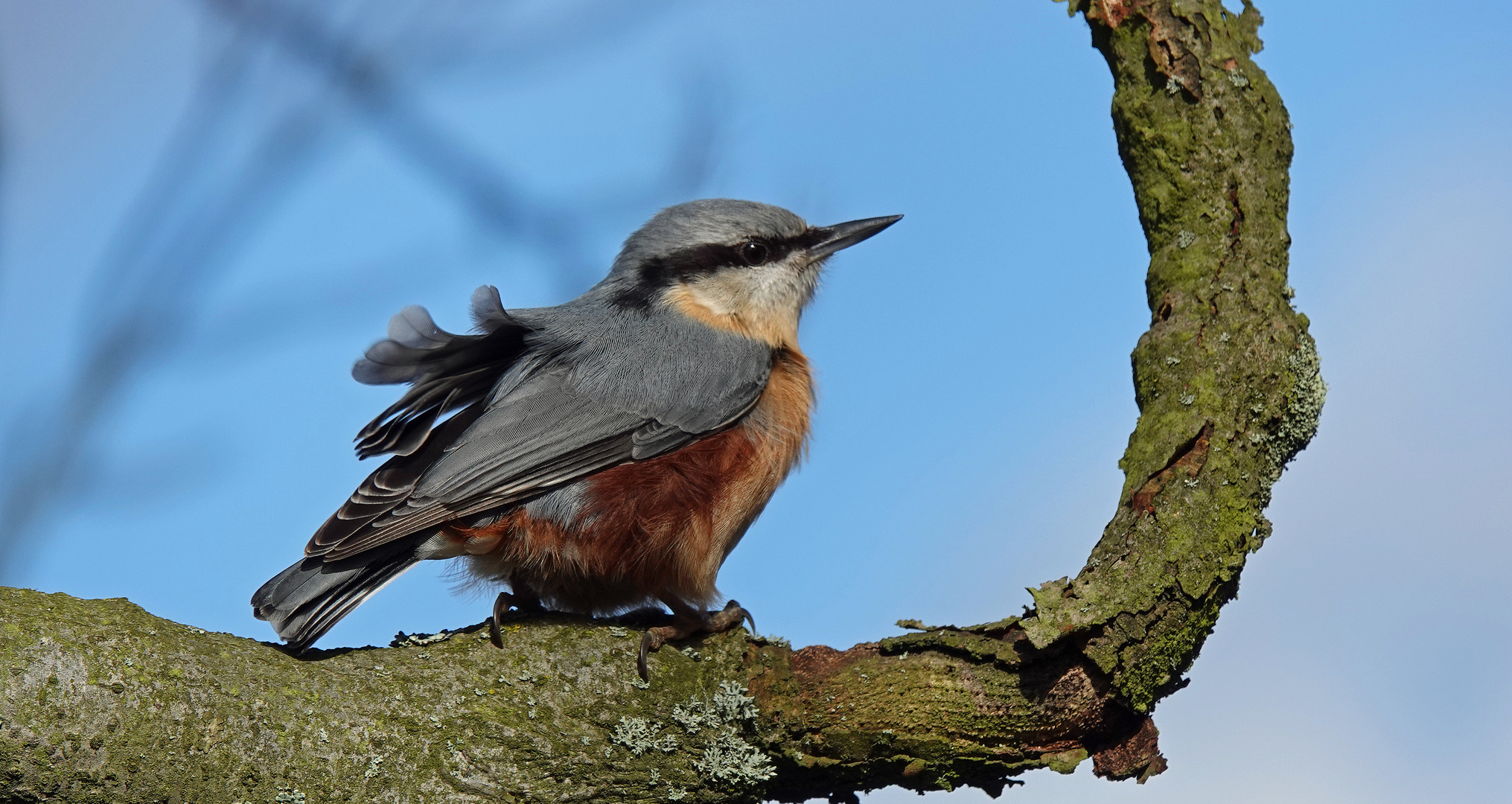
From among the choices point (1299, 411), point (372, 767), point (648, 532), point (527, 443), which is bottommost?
point (372, 767)

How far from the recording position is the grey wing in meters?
2.96

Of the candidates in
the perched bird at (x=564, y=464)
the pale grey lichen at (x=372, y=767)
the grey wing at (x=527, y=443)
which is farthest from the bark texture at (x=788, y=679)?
the grey wing at (x=527, y=443)

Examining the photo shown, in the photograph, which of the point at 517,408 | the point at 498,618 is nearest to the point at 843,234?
the point at 517,408

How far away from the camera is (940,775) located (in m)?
2.74

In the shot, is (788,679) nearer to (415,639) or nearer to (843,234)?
(415,639)

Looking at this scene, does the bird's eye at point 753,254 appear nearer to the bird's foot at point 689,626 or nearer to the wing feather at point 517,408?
the wing feather at point 517,408

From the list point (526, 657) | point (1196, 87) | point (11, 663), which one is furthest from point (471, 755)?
point (1196, 87)

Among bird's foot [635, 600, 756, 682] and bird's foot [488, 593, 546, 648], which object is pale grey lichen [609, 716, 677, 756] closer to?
bird's foot [635, 600, 756, 682]

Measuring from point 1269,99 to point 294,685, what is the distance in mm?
2980

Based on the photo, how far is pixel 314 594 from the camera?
2.81 metres

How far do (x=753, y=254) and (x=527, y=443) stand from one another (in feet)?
4.43

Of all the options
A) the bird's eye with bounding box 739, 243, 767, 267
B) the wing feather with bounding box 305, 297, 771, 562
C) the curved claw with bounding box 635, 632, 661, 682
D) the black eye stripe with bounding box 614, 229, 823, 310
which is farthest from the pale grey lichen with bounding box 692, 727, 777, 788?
the bird's eye with bounding box 739, 243, 767, 267

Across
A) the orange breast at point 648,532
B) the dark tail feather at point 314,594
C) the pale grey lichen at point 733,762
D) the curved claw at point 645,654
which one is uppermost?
the orange breast at point 648,532

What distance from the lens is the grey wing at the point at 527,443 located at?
→ 2.96 metres
